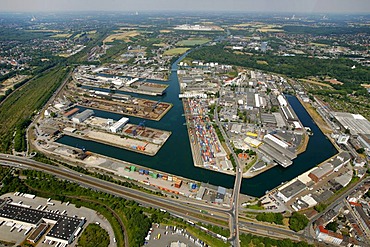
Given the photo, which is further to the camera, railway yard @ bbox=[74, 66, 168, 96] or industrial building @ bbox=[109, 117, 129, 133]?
railway yard @ bbox=[74, 66, 168, 96]

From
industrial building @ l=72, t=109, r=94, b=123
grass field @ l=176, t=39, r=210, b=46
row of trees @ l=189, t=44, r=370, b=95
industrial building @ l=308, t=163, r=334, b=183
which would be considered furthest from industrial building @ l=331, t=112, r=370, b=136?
grass field @ l=176, t=39, r=210, b=46

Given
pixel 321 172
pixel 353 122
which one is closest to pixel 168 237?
pixel 321 172

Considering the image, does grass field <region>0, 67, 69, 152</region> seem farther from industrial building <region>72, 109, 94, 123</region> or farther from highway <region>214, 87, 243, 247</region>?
highway <region>214, 87, 243, 247</region>

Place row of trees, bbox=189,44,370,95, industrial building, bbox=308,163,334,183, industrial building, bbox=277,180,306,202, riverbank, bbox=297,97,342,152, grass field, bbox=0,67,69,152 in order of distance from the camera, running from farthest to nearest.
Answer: row of trees, bbox=189,44,370,95 < grass field, bbox=0,67,69,152 < riverbank, bbox=297,97,342,152 < industrial building, bbox=308,163,334,183 < industrial building, bbox=277,180,306,202

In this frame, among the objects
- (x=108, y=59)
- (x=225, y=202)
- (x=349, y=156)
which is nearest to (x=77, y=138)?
(x=225, y=202)

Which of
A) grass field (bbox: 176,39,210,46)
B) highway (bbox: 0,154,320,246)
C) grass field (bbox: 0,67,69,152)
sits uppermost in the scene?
grass field (bbox: 176,39,210,46)
